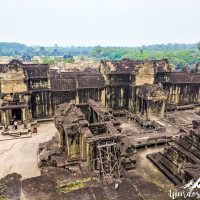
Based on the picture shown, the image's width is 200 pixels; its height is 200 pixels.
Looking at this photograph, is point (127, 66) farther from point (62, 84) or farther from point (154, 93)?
point (62, 84)

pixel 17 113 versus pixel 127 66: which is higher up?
pixel 127 66

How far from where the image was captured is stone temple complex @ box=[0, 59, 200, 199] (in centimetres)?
1905

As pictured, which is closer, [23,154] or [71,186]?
[71,186]

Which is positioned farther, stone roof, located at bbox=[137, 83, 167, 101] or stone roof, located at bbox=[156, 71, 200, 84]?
stone roof, located at bbox=[156, 71, 200, 84]

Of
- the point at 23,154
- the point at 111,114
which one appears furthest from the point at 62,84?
the point at 23,154

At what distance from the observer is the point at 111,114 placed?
85.7 ft

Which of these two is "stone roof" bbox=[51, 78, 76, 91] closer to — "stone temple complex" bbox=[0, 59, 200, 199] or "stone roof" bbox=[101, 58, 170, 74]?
"stone temple complex" bbox=[0, 59, 200, 199]

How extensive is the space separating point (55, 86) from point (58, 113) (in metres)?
9.75

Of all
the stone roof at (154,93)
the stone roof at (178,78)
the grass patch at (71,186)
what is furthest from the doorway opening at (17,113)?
the grass patch at (71,186)

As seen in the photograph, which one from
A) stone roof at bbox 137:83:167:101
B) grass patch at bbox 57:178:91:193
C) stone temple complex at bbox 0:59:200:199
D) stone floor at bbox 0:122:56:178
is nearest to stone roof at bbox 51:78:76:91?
stone temple complex at bbox 0:59:200:199

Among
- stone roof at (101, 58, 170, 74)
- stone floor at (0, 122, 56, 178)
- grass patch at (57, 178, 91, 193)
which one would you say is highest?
stone roof at (101, 58, 170, 74)

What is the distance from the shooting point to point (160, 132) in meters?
28.6

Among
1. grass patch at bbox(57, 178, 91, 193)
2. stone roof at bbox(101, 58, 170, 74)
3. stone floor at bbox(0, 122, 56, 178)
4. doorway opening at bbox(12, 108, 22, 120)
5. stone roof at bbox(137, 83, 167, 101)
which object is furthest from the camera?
stone roof at bbox(101, 58, 170, 74)

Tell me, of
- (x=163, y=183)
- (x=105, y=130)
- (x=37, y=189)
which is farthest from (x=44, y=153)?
(x=37, y=189)
